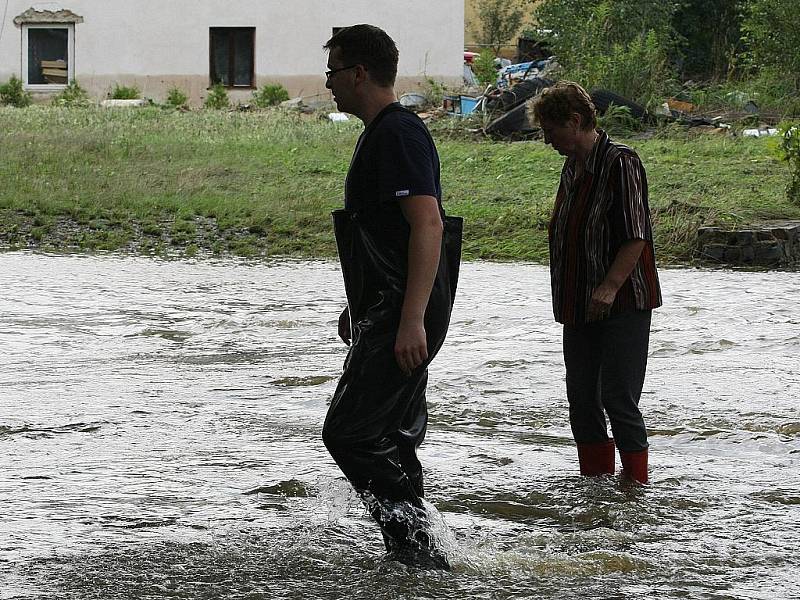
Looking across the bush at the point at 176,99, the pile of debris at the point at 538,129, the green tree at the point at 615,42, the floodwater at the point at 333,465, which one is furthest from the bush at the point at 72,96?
the floodwater at the point at 333,465

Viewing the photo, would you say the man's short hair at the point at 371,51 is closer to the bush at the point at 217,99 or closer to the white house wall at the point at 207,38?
the bush at the point at 217,99

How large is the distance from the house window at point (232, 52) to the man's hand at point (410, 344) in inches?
1228

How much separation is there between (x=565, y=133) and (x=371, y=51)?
120 centimetres

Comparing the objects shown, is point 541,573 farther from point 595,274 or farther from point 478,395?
point 478,395

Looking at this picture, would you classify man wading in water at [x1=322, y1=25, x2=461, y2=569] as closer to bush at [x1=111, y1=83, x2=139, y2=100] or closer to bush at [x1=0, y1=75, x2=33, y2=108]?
bush at [x1=0, y1=75, x2=33, y2=108]

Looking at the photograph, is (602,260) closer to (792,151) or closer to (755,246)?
(755,246)

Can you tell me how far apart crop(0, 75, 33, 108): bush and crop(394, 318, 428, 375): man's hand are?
28.8 meters

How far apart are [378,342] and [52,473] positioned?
2.14m

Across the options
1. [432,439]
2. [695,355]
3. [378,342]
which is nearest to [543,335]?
[695,355]

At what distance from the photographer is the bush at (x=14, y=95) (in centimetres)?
3136

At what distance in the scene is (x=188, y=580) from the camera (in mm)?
4391

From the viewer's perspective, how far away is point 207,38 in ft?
112

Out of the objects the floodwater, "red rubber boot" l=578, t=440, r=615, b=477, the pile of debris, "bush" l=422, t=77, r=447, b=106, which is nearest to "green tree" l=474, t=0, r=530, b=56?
"bush" l=422, t=77, r=447, b=106

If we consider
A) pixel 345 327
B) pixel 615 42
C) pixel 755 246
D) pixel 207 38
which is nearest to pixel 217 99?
pixel 207 38
